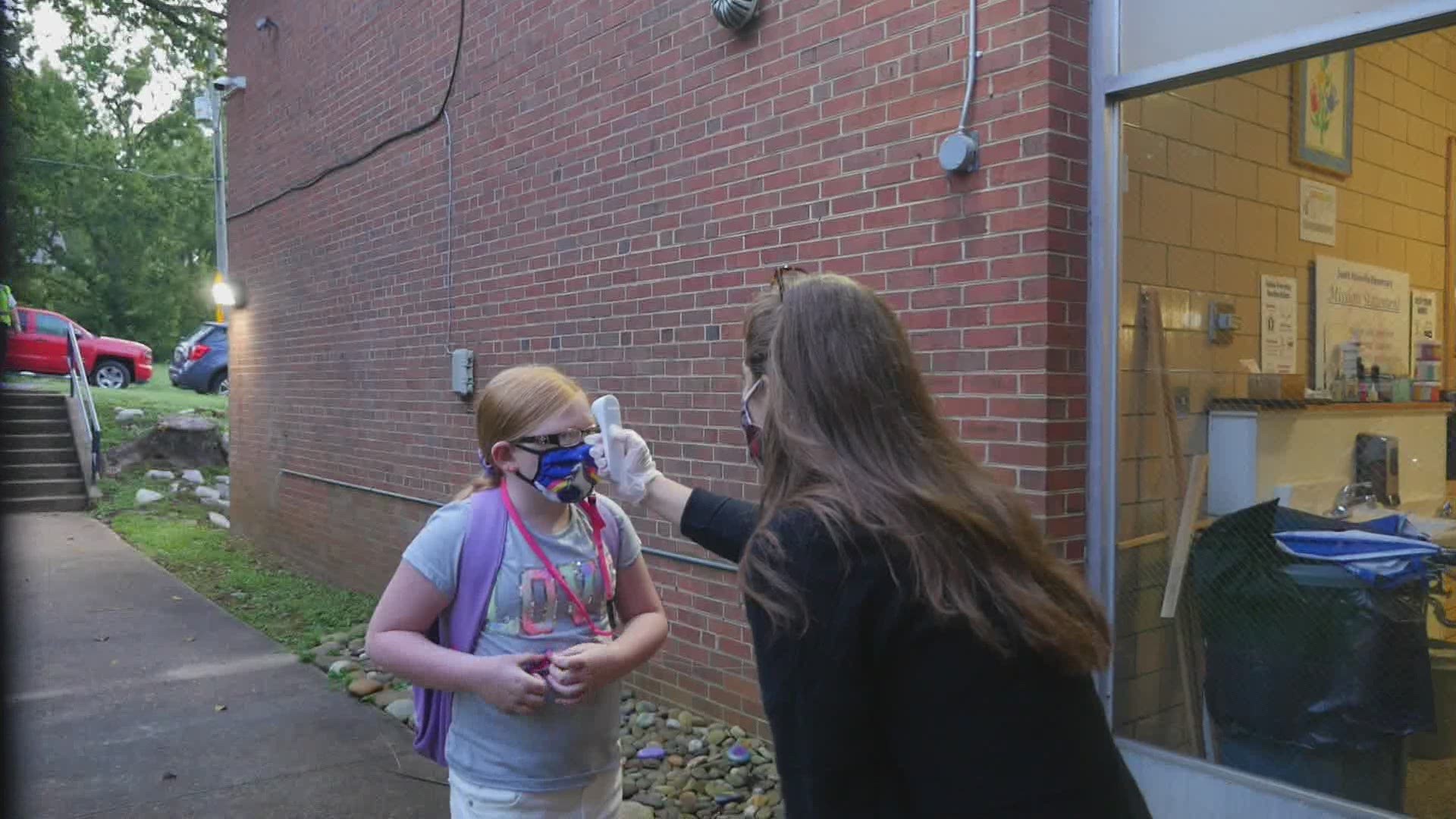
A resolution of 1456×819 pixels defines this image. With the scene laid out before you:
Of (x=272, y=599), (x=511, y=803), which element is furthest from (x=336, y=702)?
(x=511, y=803)

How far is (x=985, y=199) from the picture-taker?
12.7 ft

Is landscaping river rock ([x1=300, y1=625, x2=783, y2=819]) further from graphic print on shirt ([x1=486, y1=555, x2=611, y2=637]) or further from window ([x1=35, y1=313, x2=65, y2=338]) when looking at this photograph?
window ([x1=35, y1=313, x2=65, y2=338])

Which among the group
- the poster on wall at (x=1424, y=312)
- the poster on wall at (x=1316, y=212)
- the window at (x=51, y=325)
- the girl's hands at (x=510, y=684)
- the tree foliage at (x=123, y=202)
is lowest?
the girl's hands at (x=510, y=684)

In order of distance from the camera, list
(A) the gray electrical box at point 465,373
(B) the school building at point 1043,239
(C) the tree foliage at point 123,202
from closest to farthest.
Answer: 1. (B) the school building at point 1043,239
2. (A) the gray electrical box at point 465,373
3. (C) the tree foliage at point 123,202

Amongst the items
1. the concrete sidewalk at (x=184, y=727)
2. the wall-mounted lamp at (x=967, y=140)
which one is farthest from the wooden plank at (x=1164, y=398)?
the concrete sidewalk at (x=184, y=727)

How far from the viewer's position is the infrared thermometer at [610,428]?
2.60 m

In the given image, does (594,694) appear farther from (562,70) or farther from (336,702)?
(562,70)

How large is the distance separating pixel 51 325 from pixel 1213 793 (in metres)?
22.1

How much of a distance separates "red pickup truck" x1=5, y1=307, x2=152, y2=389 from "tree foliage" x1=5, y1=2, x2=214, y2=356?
3.86 m

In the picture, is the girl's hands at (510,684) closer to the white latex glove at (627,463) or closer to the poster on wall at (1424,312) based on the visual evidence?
the white latex glove at (627,463)

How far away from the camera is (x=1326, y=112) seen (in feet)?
14.1

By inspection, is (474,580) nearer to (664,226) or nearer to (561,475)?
(561,475)

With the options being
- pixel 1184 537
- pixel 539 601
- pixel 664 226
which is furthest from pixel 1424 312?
pixel 539 601


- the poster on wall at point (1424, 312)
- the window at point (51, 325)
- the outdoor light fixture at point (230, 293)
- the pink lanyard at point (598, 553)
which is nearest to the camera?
the pink lanyard at point (598, 553)
